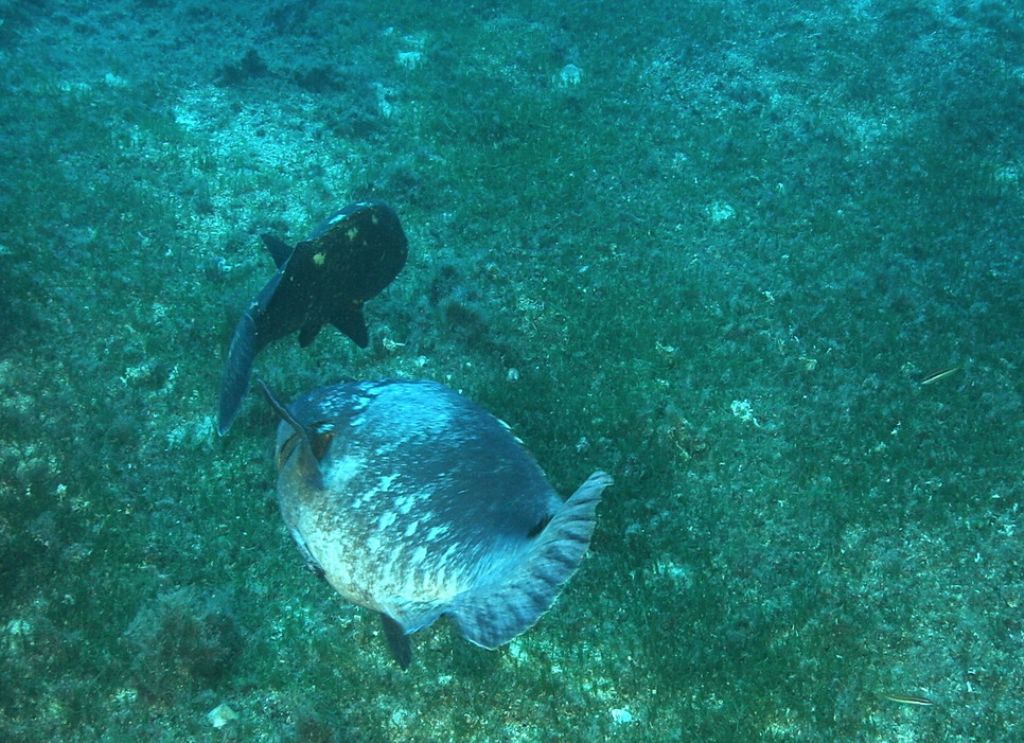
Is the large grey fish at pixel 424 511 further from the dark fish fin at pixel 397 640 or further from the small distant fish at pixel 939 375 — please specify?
the small distant fish at pixel 939 375

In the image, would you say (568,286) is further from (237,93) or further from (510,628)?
(237,93)

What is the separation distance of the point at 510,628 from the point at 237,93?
26.9ft

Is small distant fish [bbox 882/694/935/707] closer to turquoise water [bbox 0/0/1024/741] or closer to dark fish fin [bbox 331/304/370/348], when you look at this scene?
turquoise water [bbox 0/0/1024/741]

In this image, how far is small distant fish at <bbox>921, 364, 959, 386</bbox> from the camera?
462cm

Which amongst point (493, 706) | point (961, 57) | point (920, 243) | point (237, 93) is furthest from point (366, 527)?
point (961, 57)

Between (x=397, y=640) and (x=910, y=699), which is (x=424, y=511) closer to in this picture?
(x=397, y=640)

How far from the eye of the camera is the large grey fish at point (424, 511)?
8.07 ft

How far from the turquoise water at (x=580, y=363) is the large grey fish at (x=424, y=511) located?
2.97ft

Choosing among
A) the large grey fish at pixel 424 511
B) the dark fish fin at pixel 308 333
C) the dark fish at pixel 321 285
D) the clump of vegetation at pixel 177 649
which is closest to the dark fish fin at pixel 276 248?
the dark fish at pixel 321 285

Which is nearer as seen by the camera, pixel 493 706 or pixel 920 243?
pixel 493 706

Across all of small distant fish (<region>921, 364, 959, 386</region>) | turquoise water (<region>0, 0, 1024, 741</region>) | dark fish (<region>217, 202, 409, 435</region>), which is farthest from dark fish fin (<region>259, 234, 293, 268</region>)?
small distant fish (<region>921, 364, 959, 386</region>)

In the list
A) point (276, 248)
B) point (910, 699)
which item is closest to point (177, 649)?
point (276, 248)

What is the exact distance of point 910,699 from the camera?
3.28 m

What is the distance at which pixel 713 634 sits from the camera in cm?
360
